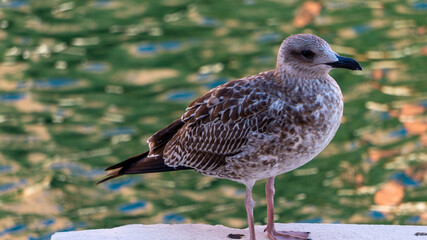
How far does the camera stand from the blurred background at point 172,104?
1157 cm

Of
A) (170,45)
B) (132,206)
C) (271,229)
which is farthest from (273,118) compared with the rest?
(170,45)

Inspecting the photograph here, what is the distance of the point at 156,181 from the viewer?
12219mm

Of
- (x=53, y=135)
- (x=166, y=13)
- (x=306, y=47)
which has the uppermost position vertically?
(x=306, y=47)

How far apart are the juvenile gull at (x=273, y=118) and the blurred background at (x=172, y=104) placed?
11.6ft

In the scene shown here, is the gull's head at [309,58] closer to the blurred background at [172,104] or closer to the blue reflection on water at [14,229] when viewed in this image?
the blurred background at [172,104]

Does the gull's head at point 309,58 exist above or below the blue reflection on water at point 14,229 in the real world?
above

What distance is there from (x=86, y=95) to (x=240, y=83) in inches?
284

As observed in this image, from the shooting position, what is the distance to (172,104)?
45.6 ft

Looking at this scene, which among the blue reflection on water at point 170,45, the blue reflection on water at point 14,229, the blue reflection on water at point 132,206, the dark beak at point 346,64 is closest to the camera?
the dark beak at point 346,64

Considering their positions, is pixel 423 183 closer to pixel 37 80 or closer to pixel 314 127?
pixel 314 127

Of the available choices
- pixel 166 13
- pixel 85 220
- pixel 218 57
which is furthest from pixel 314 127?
pixel 166 13

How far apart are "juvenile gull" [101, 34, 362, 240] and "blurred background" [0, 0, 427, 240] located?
139 inches

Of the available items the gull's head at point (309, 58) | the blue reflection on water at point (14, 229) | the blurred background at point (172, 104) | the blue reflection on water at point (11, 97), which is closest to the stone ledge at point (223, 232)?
the gull's head at point (309, 58)

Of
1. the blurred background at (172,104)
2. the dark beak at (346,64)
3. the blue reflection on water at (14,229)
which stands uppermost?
the dark beak at (346,64)
